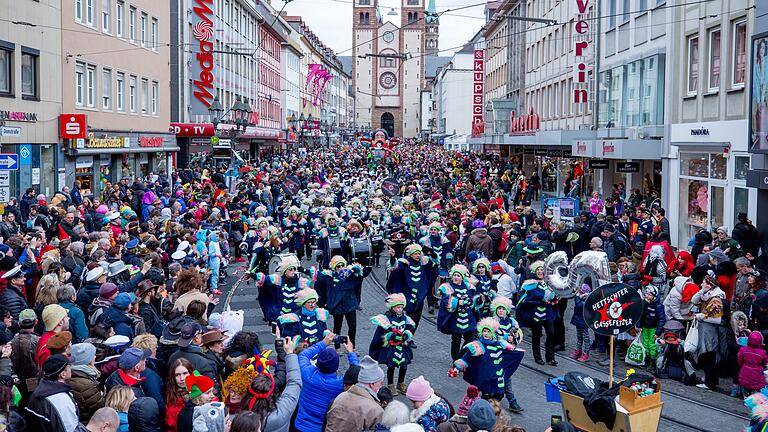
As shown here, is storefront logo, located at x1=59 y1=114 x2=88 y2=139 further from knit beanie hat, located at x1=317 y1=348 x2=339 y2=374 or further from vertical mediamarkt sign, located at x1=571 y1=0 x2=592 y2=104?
knit beanie hat, located at x1=317 y1=348 x2=339 y2=374

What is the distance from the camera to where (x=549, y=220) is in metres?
21.1

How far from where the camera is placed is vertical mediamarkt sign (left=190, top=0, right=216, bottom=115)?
48.6 m

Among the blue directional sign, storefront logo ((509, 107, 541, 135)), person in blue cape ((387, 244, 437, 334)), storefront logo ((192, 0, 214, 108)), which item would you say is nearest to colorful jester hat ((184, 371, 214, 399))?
person in blue cape ((387, 244, 437, 334))

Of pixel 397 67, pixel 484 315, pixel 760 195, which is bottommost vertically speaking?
pixel 484 315

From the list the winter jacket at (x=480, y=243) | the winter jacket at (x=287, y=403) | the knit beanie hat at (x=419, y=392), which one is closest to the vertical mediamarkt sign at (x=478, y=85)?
the winter jacket at (x=480, y=243)

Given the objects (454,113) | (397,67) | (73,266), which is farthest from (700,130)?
(397,67)

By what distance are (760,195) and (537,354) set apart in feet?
28.5

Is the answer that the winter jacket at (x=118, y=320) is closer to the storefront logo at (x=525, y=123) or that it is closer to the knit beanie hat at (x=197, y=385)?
the knit beanie hat at (x=197, y=385)

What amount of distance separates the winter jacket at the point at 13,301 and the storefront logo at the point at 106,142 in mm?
19649

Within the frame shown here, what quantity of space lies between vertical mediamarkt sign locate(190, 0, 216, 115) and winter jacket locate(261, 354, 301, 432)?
41956mm

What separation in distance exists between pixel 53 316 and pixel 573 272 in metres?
7.37

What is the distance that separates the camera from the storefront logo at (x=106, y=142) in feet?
98.7

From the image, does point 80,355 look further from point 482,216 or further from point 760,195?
point 760,195

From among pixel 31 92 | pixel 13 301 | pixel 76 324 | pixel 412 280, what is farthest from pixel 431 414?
pixel 31 92
